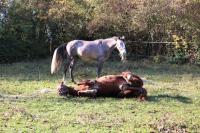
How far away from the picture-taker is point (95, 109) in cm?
1159

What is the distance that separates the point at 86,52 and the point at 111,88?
3951 mm

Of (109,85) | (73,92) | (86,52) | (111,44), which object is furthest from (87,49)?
(73,92)

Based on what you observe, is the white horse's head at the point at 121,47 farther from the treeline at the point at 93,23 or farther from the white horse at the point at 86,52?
the treeline at the point at 93,23

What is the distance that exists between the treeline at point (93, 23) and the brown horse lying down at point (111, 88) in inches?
478

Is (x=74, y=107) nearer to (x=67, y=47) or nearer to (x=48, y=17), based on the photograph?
(x=67, y=47)

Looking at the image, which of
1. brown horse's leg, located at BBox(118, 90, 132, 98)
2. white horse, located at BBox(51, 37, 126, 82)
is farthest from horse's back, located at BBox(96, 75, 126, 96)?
white horse, located at BBox(51, 37, 126, 82)

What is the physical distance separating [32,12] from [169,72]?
9.07m

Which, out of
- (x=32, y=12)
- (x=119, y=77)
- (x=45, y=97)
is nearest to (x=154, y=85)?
(x=119, y=77)

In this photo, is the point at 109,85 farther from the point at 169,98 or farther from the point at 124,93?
the point at 169,98

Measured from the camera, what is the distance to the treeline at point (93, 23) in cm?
2517

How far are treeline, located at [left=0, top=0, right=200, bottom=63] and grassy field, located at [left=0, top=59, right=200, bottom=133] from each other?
7152 millimetres

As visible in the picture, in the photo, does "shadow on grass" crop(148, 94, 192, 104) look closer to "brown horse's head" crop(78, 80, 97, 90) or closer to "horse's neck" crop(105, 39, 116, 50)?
"brown horse's head" crop(78, 80, 97, 90)

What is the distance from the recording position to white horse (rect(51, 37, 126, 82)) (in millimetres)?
16547

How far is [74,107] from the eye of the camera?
1175 centimetres
